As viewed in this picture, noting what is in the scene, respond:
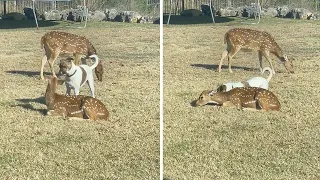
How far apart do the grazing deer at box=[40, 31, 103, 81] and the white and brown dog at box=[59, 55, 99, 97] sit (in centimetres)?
11

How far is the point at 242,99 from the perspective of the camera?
3725mm

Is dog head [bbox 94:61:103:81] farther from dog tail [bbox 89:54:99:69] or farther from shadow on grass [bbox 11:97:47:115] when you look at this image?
shadow on grass [bbox 11:97:47:115]

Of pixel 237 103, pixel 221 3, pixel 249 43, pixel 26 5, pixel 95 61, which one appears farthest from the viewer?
pixel 249 43

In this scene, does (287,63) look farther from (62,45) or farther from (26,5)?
(26,5)

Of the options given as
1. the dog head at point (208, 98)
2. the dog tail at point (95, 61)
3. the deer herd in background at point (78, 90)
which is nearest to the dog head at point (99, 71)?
the deer herd in background at point (78, 90)

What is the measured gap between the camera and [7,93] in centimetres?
342

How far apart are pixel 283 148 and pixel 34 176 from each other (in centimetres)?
113

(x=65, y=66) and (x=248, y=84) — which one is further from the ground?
(x=65, y=66)

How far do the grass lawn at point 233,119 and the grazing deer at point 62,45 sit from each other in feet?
1.82

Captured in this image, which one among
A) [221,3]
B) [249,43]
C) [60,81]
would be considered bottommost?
[60,81]

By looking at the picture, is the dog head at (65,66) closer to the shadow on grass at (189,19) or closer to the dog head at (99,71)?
the dog head at (99,71)

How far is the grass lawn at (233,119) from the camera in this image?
2.82 m

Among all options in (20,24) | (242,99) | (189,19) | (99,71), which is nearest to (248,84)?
(242,99)

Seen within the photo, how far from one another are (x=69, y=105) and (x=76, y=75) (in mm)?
153
